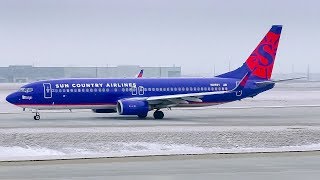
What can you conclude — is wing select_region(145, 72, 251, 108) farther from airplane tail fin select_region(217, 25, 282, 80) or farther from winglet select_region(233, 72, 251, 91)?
airplane tail fin select_region(217, 25, 282, 80)

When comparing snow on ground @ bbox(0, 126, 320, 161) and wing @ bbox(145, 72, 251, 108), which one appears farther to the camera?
wing @ bbox(145, 72, 251, 108)

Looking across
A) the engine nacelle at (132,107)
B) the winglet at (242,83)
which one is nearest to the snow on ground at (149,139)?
the engine nacelle at (132,107)

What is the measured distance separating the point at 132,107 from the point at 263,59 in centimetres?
1406

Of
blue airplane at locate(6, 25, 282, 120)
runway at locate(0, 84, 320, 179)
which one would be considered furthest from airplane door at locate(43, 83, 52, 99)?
runway at locate(0, 84, 320, 179)

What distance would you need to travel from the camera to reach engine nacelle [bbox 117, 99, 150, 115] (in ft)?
172

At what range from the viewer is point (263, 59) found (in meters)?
60.6

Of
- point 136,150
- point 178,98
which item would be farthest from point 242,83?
point 136,150

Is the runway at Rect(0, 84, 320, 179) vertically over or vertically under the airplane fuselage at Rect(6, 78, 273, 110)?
under

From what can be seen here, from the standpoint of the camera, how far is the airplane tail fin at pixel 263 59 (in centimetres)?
6028

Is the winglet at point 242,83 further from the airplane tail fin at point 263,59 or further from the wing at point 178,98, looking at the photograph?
the airplane tail fin at point 263,59

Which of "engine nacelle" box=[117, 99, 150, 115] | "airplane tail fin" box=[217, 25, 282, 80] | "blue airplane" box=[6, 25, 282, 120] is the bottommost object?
"engine nacelle" box=[117, 99, 150, 115]

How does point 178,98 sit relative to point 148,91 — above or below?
below

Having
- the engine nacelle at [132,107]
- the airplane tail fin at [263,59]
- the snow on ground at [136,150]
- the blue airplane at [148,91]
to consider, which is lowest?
the snow on ground at [136,150]

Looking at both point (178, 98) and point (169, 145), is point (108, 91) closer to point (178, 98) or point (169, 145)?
point (178, 98)
